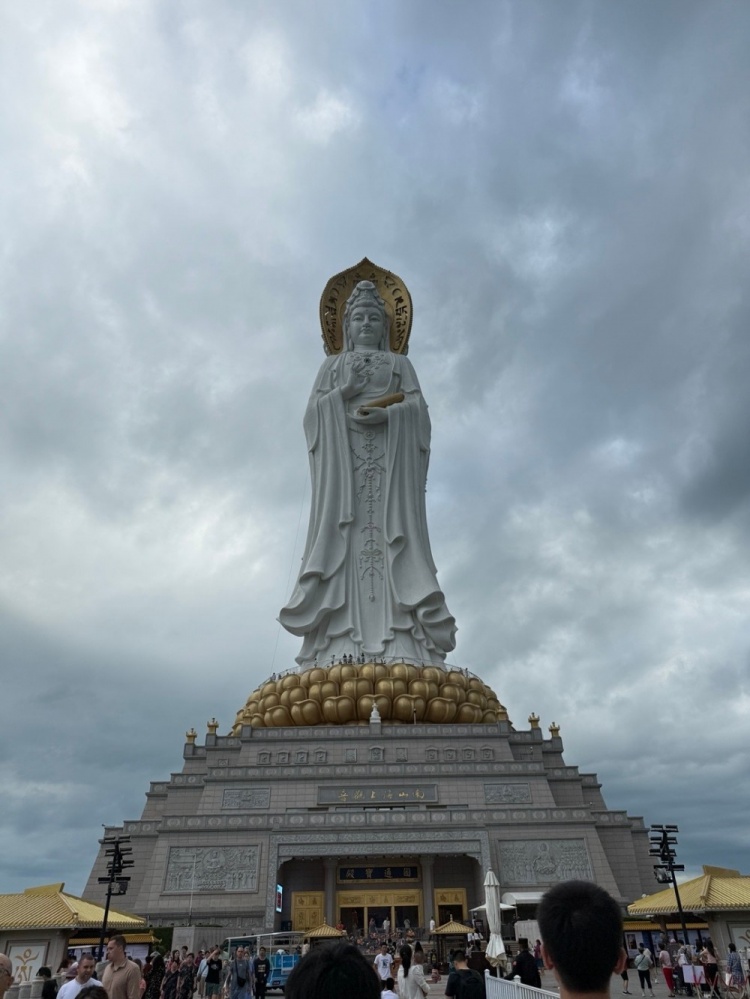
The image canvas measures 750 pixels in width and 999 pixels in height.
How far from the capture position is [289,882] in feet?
57.5

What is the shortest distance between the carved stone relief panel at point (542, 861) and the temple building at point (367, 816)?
3 centimetres

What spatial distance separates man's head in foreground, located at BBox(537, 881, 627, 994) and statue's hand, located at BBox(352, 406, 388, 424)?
970 inches

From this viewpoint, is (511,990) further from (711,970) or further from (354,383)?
(354,383)

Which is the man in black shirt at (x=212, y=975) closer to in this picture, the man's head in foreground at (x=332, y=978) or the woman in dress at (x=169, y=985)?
the woman in dress at (x=169, y=985)

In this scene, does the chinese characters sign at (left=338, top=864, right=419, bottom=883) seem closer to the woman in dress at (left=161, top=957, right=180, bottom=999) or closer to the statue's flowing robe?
the statue's flowing robe

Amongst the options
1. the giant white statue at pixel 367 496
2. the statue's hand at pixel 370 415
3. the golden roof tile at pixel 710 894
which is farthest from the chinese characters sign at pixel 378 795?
the statue's hand at pixel 370 415

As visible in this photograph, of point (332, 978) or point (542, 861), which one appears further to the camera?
point (542, 861)

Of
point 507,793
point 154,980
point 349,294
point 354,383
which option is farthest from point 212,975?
point 349,294

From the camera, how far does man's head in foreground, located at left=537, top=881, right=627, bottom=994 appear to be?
78.0 inches

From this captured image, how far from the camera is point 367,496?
25828mm

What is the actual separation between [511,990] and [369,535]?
19244 millimetres

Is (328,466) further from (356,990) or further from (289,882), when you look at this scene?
(356,990)

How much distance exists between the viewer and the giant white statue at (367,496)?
2348cm

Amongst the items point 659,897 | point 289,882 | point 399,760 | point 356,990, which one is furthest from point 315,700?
point 356,990
